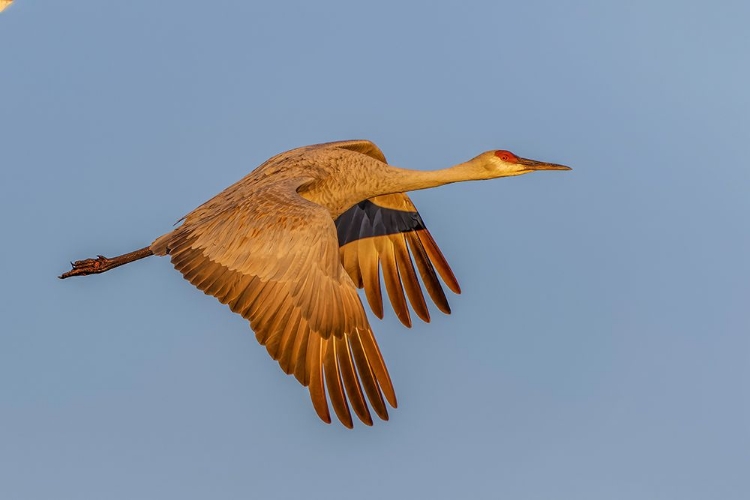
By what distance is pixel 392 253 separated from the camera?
45.3 feet

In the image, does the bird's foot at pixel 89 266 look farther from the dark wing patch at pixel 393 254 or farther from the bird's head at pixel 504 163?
the bird's head at pixel 504 163

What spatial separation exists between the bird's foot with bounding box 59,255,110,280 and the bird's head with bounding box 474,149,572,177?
428cm

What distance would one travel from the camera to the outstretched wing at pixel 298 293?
32.8 ft

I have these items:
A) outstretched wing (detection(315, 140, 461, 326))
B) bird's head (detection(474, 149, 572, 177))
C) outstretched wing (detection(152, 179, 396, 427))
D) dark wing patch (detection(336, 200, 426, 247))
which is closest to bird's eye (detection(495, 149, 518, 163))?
bird's head (detection(474, 149, 572, 177))

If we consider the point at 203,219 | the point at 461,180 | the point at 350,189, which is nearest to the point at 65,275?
the point at 203,219

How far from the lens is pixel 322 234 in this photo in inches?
413

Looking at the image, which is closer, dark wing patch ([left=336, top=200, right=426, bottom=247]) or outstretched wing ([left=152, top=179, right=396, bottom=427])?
outstretched wing ([left=152, top=179, right=396, bottom=427])

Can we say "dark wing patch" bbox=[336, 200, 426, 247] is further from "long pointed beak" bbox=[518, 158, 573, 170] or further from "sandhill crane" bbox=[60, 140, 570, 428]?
"long pointed beak" bbox=[518, 158, 573, 170]

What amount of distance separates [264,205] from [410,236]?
10.5ft

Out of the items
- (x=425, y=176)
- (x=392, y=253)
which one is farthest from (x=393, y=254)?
(x=425, y=176)

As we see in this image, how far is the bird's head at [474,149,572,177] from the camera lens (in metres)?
12.4

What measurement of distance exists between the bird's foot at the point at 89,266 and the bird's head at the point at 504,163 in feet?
14.0

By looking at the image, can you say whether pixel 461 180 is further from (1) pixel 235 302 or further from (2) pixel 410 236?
(1) pixel 235 302

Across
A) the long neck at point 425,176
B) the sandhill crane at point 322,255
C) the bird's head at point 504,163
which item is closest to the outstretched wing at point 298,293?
the sandhill crane at point 322,255
